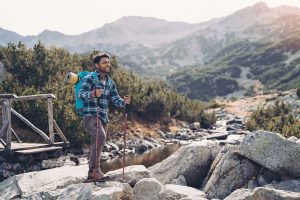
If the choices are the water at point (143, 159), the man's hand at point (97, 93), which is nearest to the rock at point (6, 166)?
the water at point (143, 159)

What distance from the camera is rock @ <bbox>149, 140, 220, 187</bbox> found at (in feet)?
39.5

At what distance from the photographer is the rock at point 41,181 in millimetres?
12102

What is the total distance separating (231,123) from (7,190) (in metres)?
28.6

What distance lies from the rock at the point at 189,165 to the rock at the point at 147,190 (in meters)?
2.15

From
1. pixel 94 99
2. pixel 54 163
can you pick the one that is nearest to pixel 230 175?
pixel 94 99

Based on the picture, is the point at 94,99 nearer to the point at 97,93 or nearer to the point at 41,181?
the point at 97,93

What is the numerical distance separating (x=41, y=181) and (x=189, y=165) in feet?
13.4

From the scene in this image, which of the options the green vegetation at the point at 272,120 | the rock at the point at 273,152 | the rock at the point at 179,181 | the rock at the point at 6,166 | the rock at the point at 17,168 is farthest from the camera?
the green vegetation at the point at 272,120

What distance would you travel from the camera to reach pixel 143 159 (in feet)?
69.7

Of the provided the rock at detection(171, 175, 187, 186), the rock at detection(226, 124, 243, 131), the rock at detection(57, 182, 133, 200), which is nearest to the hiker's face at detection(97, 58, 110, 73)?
the rock at detection(57, 182, 133, 200)

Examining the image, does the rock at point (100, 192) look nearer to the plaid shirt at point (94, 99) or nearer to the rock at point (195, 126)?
the plaid shirt at point (94, 99)

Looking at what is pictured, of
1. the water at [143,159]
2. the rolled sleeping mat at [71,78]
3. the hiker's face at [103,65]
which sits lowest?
the water at [143,159]

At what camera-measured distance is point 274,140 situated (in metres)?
10.3

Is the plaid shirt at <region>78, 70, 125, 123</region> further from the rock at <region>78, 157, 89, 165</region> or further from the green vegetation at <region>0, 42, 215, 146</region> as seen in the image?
the green vegetation at <region>0, 42, 215, 146</region>
